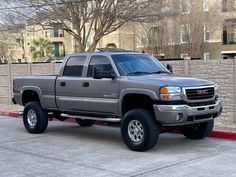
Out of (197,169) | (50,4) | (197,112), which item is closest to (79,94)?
(197,112)

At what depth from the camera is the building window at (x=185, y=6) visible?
36.2 meters

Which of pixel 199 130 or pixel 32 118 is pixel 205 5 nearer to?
pixel 32 118

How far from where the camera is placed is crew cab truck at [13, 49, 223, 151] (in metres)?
9.31

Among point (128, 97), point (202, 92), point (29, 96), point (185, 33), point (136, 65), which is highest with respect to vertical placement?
point (185, 33)

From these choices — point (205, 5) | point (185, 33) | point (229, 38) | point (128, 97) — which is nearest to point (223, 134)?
point (128, 97)

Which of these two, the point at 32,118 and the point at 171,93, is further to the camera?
the point at 32,118

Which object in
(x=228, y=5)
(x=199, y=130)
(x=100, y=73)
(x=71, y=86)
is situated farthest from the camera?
(x=228, y=5)

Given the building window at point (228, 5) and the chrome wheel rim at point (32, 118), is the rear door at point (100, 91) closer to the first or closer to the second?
the chrome wheel rim at point (32, 118)

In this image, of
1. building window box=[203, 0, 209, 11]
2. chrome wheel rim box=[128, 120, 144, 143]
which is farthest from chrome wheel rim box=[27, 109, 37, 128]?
building window box=[203, 0, 209, 11]

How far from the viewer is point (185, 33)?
4325cm

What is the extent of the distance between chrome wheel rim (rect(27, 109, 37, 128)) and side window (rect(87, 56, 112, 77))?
230 centimetres

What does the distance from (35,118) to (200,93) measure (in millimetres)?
4788

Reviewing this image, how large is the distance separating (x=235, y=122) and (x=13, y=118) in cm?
782

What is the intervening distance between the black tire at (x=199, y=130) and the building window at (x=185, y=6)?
25760 millimetres
